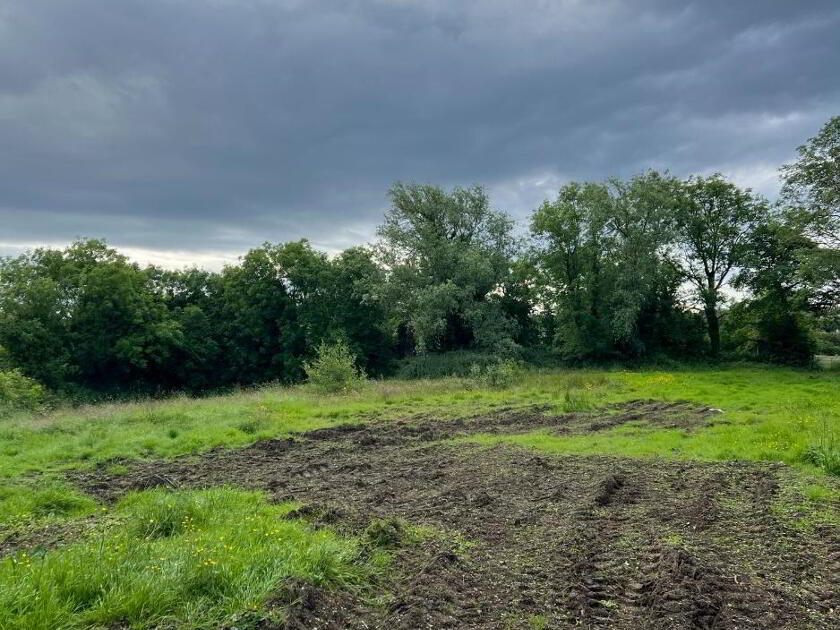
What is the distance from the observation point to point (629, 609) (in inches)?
188

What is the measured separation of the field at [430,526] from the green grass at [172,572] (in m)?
0.02

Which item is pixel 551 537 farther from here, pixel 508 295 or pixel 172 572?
pixel 508 295

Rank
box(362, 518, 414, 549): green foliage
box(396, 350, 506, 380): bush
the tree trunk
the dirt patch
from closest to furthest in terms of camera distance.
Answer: the dirt patch
box(362, 518, 414, 549): green foliage
box(396, 350, 506, 380): bush
the tree trunk

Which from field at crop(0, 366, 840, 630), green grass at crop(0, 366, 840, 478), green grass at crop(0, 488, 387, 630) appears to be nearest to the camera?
green grass at crop(0, 488, 387, 630)

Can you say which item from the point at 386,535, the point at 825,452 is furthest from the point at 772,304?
the point at 386,535

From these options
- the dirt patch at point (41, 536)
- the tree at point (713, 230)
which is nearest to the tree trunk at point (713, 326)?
the tree at point (713, 230)

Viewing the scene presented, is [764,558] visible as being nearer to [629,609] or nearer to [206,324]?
[629,609]

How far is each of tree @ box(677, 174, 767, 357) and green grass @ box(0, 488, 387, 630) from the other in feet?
144

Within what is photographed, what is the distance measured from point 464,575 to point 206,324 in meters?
48.7

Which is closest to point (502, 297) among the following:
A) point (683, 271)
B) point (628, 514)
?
point (683, 271)

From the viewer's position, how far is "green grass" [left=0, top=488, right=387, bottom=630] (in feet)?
13.5

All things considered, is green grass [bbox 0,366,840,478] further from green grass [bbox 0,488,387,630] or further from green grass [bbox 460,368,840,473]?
green grass [bbox 0,488,387,630]

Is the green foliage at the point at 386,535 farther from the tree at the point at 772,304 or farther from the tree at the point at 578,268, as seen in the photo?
the tree at the point at 772,304

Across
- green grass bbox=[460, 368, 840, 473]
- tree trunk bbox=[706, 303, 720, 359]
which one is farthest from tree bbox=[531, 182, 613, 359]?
green grass bbox=[460, 368, 840, 473]
